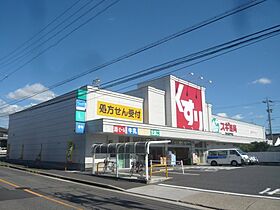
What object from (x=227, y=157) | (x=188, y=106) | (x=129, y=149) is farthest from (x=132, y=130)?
(x=188, y=106)

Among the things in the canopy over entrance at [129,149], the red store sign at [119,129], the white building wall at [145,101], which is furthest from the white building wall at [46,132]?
the white building wall at [145,101]

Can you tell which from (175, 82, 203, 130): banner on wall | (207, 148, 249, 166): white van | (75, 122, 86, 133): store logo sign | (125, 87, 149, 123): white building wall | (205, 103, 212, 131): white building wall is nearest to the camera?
(75, 122, 86, 133): store logo sign

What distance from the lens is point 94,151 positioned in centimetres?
2230

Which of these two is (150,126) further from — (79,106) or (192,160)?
(192,160)

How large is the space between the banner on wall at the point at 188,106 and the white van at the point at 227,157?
5413mm

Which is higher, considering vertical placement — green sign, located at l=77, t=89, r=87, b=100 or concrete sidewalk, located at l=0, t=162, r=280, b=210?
green sign, located at l=77, t=89, r=87, b=100

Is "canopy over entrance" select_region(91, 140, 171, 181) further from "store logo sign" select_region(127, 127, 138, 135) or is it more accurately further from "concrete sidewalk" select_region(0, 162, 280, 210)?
"store logo sign" select_region(127, 127, 138, 135)

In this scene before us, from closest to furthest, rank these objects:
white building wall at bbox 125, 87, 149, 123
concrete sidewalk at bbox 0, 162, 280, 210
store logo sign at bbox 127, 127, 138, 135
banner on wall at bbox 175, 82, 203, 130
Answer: concrete sidewalk at bbox 0, 162, 280, 210, store logo sign at bbox 127, 127, 138, 135, white building wall at bbox 125, 87, 149, 123, banner on wall at bbox 175, 82, 203, 130

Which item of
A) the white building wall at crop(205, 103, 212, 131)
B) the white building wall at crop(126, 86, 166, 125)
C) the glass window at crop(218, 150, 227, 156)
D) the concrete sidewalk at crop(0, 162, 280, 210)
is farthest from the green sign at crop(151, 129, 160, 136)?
the white building wall at crop(205, 103, 212, 131)

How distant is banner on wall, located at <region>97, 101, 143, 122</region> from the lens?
28694mm

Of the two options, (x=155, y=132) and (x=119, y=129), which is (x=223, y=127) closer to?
(x=155, y=132)

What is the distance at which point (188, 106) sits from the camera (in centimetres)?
3897

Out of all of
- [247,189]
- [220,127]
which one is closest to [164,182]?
[247,189]

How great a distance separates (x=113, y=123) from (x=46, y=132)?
11.1 meters
